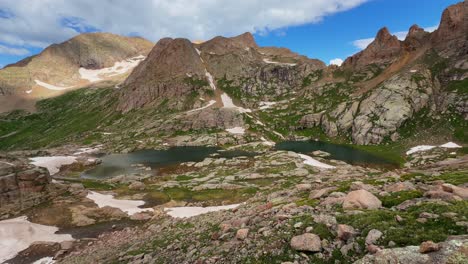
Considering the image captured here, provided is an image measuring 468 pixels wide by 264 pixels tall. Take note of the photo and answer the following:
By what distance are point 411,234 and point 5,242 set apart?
4901 cm

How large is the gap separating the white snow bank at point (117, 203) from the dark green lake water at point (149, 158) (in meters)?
37.5

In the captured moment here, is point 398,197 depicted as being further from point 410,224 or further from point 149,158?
point 149,158

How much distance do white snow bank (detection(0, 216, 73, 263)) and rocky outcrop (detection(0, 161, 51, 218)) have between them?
4541mm

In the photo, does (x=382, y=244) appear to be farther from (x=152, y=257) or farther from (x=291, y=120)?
(x=291, y=120)

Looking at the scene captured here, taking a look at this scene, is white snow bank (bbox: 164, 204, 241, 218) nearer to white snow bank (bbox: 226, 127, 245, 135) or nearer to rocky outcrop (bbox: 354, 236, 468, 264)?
rocky outcrop (bbox: 354, 236, 468, 264)

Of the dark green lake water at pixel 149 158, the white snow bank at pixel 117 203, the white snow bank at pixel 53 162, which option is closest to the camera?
the white snow bank at pixel 117 203

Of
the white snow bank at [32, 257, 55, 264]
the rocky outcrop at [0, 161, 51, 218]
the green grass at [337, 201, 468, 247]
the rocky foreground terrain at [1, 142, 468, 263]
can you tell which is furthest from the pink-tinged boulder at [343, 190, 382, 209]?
the rocky outcrop at [0, 161, 51, 218]

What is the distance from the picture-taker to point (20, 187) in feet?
172

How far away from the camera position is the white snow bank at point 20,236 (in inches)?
1455

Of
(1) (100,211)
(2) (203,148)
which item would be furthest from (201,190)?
(2) (203,148)

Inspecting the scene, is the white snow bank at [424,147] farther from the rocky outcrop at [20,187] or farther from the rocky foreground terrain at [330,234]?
the rocky outcrop at [20,187]

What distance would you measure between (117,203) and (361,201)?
50.5 metres

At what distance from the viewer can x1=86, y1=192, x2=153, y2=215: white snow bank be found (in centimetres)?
5281

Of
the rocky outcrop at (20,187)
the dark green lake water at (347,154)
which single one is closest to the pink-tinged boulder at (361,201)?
the rocky outcrop at (20,187)
